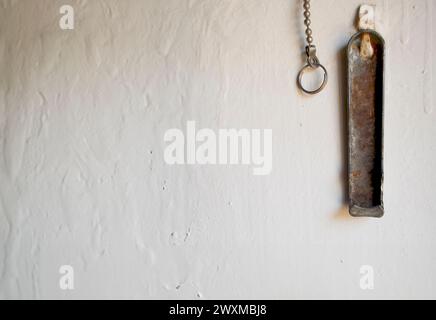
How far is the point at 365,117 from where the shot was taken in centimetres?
70

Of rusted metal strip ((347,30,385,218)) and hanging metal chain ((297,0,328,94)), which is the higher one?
hanging metal chain ((297,0,328,94))

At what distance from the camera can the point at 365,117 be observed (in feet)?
2.28

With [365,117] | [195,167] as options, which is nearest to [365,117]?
[365,117]

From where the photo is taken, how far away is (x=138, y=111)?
72 cm

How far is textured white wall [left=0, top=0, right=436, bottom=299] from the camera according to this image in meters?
0.71

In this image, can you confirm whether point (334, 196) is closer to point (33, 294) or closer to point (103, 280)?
point (103, 280)

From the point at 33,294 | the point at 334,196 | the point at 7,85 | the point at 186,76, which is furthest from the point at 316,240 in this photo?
the point at 7,85

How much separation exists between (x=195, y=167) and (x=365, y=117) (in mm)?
341

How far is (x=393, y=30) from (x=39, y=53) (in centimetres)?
70

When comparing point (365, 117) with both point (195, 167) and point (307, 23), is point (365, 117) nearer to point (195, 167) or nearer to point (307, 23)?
point (307, 23)

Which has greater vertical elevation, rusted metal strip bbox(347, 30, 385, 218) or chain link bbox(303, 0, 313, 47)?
chain link bbox(303, 0, 313, 47)

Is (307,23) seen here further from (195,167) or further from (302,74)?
(195,167)

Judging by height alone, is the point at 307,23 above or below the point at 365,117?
above
